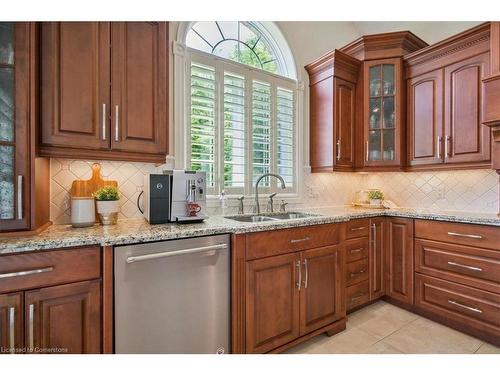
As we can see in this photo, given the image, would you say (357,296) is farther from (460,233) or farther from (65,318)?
(65,318)

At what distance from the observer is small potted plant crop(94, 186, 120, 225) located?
1.68m

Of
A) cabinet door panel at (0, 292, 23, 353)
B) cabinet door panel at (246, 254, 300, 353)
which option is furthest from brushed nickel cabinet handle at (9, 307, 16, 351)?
cabinet door panel at (246, 254, 300, 353)

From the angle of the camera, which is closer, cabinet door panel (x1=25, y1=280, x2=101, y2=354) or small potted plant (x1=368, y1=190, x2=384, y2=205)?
cabinet door panel (x1=25, y1=280, x2=101, y2=354)

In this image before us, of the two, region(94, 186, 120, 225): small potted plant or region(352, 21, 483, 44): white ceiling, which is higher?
region(352, 21, 483, 44): white ceiling

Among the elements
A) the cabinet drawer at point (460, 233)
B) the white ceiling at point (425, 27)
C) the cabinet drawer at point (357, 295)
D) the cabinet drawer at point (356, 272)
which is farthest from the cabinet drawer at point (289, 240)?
the white ceiling at point (425, 27)

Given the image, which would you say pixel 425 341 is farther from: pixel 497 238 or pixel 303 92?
pixel 303 92

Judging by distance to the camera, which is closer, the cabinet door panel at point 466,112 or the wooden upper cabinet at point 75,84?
the wooden upper cabinet at point 75,84

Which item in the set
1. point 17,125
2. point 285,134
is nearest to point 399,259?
point 285,134

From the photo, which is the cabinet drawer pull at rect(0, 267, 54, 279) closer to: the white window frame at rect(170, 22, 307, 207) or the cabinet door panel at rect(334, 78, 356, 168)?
the white window frame at rect(170, 22, 307, 207)

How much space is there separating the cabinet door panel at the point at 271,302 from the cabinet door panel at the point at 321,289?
78mm

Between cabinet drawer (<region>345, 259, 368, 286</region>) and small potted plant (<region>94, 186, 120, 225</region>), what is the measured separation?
6.27ft

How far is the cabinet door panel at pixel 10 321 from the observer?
115 centimetres

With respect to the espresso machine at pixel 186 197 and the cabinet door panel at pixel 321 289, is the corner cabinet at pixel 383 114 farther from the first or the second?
the espresso machine at pixel 186 197

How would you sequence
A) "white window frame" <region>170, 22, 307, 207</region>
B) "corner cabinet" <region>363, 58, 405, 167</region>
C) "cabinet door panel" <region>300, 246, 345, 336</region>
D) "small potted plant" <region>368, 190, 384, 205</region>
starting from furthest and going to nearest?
"small potted plant" <region>368, 190, 384, 205</region>, "corner cabinet" <region>363, 58, 405, 167</region>, "white window frame" <region>170, 22, 307, 207</region>, "cabinet door panel" <region>300, 246, 345, 336</region>
